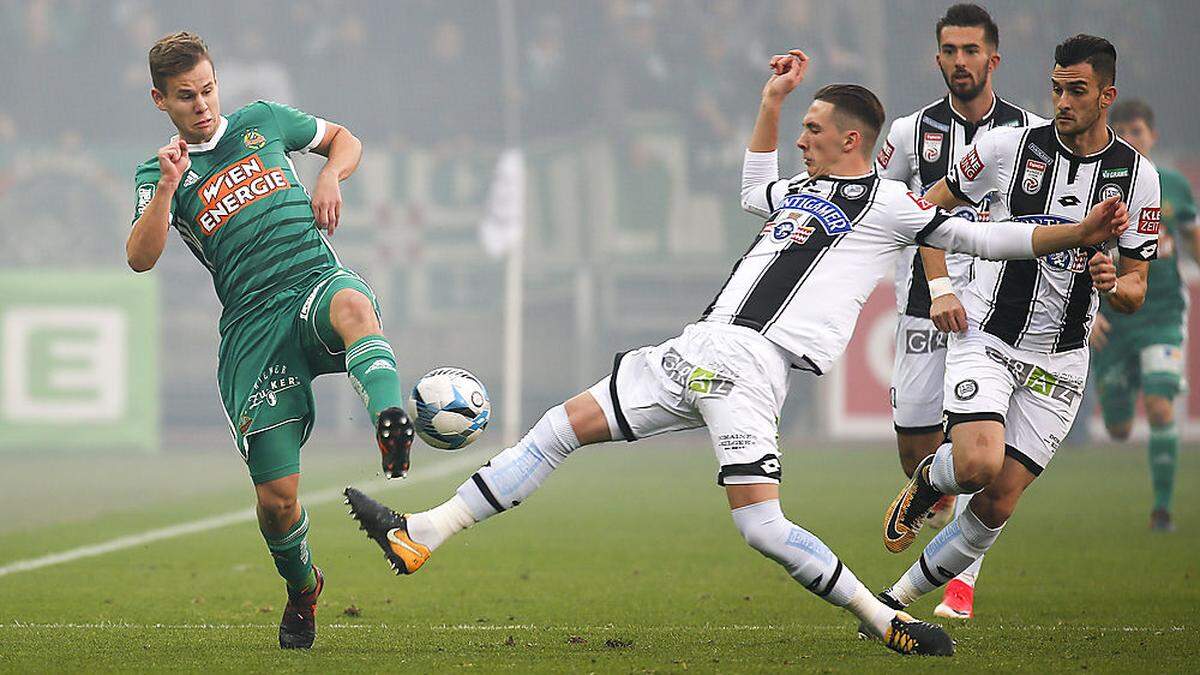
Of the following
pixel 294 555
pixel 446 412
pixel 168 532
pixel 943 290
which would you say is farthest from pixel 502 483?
pixel 168 532

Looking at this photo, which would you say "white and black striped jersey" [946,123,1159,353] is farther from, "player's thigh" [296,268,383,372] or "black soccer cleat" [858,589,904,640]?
"player's thigh" [296,268,383,372]

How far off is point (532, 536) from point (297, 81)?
42.3 feet

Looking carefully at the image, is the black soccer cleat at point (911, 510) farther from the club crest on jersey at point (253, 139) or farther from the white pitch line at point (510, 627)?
the club crest on jersey at point (253, 139)

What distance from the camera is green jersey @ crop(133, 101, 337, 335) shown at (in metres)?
5.76

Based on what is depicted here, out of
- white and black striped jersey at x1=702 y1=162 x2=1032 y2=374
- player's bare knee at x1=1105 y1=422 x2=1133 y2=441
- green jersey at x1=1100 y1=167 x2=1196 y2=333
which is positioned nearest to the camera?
white and black striped jersey at x1=702 y1=162 x2=1032 y2=374

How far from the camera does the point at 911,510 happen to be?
623 centimetres

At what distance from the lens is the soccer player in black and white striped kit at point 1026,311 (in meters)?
6.03

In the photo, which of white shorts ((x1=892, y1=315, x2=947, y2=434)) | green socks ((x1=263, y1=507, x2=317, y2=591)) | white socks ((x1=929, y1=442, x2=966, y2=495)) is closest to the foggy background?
white shorts ((x1=892, y1=315, x2=947, y2=434))

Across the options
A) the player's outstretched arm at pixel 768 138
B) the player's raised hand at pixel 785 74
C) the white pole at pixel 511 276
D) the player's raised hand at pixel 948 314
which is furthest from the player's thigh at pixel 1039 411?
the white pole at pixel 511 276

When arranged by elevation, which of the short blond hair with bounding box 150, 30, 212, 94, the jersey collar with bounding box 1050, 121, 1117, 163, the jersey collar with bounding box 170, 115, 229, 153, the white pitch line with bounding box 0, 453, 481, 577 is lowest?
the white pitch line with bounding box 0, 453, 481, 577

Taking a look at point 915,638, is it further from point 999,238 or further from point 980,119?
point 980,119

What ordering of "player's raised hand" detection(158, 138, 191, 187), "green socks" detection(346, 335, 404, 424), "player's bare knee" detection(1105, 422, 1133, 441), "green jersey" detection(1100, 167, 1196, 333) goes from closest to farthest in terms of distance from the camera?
"green socks" detection(346, 335, 404, 424) → "player's raised hand" detection(158, 138, 191, 187) → "green jersey" detection(1100, 167, 1196, 333) → "player's bare knee" detection(1105, 422, 1133, 441)

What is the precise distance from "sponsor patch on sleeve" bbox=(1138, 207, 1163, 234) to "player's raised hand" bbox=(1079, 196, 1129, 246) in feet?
2.05

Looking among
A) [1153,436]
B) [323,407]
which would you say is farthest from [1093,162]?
[323,407]
